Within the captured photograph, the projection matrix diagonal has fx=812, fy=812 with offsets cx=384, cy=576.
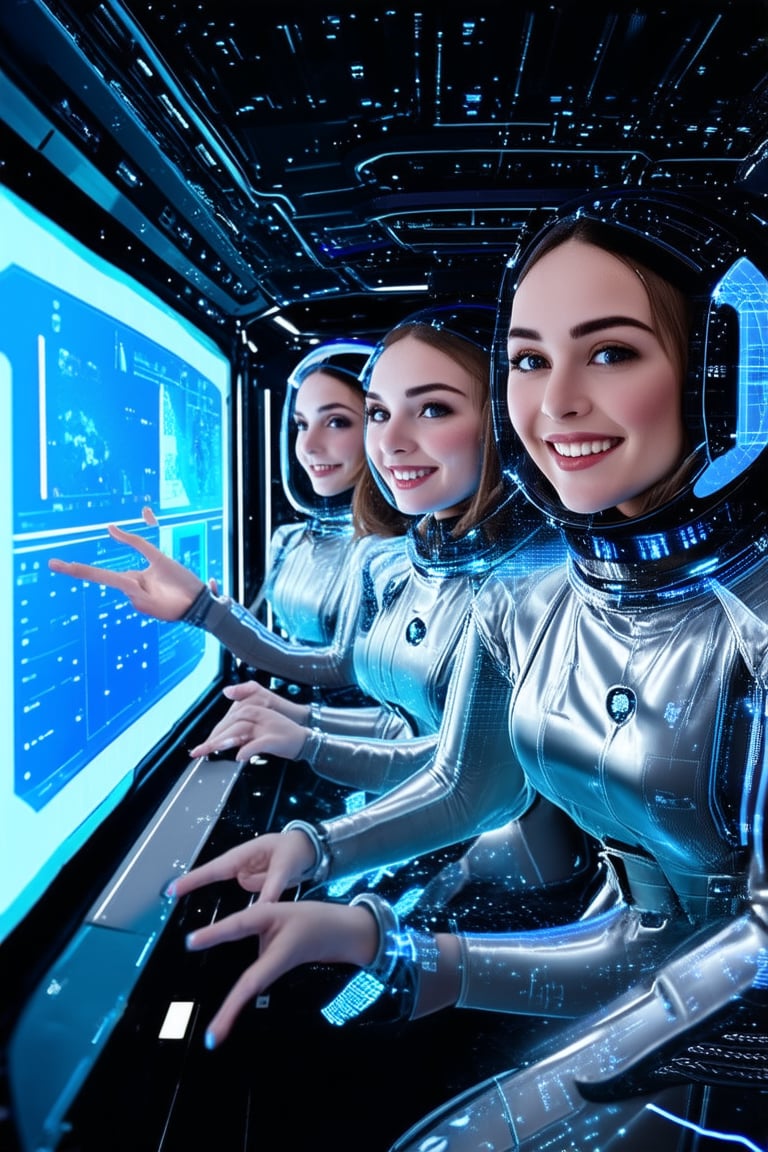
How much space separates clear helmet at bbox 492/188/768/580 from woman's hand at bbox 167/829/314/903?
506mm

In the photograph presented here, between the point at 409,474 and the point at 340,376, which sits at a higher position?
the point at 340,376

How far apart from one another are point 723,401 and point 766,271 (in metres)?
0.16

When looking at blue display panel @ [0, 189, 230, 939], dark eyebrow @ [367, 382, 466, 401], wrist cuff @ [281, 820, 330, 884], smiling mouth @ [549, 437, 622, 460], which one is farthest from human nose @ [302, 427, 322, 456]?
wrist cuff @ [281, 820, 330, 884]

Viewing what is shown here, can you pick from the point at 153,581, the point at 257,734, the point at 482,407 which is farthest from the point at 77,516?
the point at 482,407

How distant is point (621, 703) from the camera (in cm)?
94

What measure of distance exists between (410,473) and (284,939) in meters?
0.79

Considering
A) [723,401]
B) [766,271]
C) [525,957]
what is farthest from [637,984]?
[766,271]

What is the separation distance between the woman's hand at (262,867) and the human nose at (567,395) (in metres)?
0.57

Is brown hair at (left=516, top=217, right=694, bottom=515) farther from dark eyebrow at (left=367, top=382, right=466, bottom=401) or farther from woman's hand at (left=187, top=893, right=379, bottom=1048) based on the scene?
woman's hand at (left=187, top=893, right=379, bottom=1048)

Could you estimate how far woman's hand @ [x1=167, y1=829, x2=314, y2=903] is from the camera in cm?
80

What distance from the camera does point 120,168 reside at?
3.46ft

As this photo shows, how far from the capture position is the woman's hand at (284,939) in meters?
0.69

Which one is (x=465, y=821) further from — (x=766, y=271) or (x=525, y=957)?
(x=766, y=271)

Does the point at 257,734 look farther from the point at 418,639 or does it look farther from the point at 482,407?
the point at 482,407
